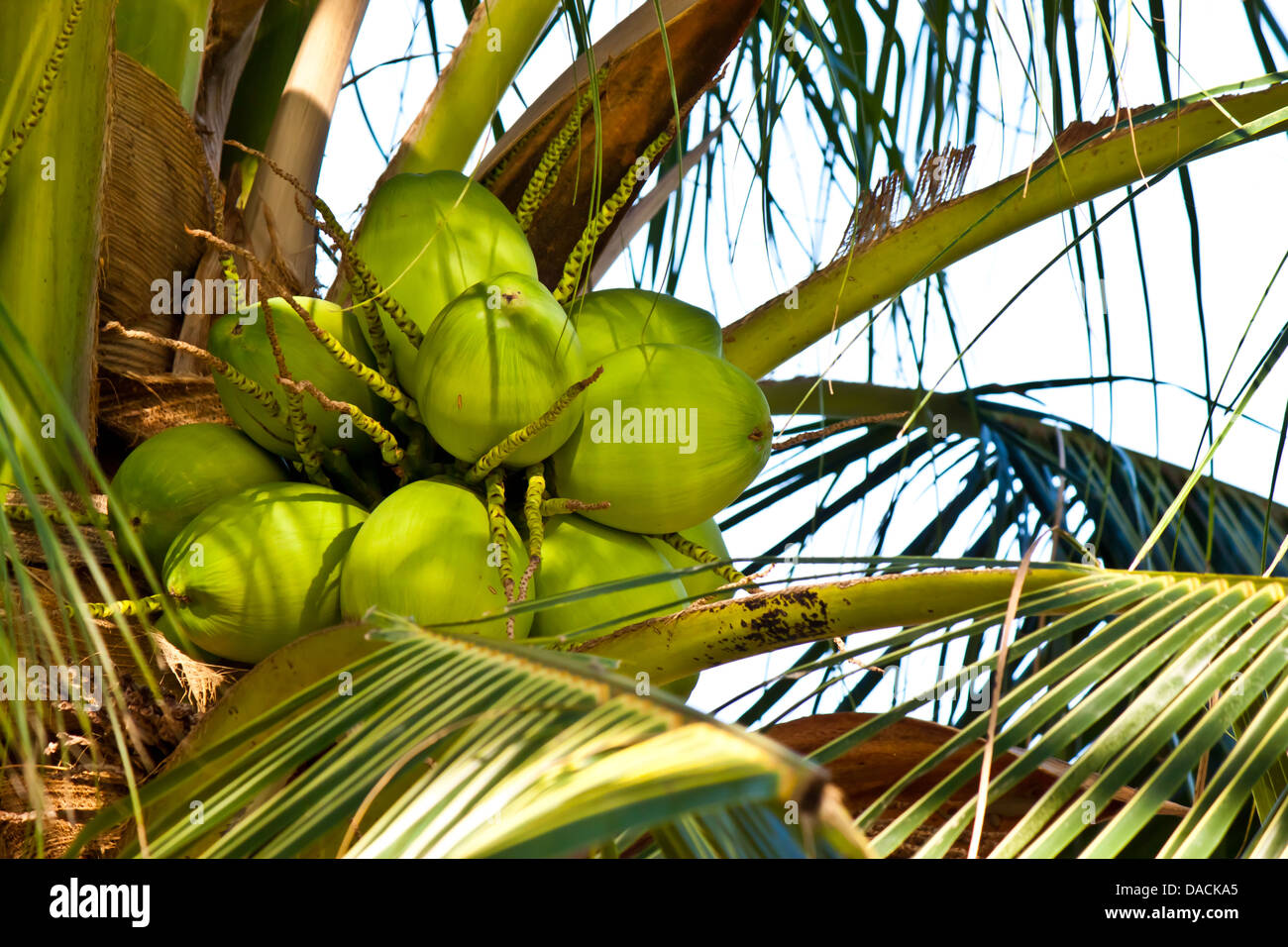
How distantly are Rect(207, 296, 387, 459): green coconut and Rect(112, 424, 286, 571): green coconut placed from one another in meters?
0.03

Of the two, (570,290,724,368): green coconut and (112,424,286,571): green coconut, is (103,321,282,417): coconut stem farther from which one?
(570,290,724,368): green coconut

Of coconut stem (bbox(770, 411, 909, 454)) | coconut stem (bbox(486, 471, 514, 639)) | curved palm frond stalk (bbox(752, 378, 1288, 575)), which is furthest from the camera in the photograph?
curved palm frond stalk (bbox(752, 378, 1288, 575))

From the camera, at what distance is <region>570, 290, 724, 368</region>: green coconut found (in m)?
Answer: 1.13

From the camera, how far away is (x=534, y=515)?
1.00 metres

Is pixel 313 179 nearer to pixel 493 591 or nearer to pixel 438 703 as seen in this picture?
pixel 493 591

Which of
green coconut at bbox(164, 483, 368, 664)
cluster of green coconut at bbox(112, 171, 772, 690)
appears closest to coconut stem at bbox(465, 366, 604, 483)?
cluster of green coconut at bbox(112, 171, 772, 690)

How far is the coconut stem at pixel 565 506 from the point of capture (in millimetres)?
989

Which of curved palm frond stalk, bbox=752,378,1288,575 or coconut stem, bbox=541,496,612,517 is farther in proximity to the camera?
curved palm frond stalk, bbox=752,378,1288,575

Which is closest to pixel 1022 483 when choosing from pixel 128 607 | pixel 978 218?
pixel 978 218

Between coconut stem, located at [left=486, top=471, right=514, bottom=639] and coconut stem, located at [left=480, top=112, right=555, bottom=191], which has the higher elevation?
coconut stem, located at [left=480, top=112, right=555, bottom=191]

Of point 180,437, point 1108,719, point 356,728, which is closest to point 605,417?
point 180,437

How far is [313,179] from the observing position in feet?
4.44

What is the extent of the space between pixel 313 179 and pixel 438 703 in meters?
0.96

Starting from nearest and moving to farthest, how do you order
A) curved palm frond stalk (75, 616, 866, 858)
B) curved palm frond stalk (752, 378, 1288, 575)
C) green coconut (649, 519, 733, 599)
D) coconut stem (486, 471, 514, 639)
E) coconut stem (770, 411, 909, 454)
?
curved palm frond stalk (75, 616, 866, 858) < coconut stem (486, 471, 514, 639) < coconut stem (770, 411, 909, 454) < green coconut (649, 519, 733, 599) < curved palm frond stalk (752, 378, 1288, 575)
